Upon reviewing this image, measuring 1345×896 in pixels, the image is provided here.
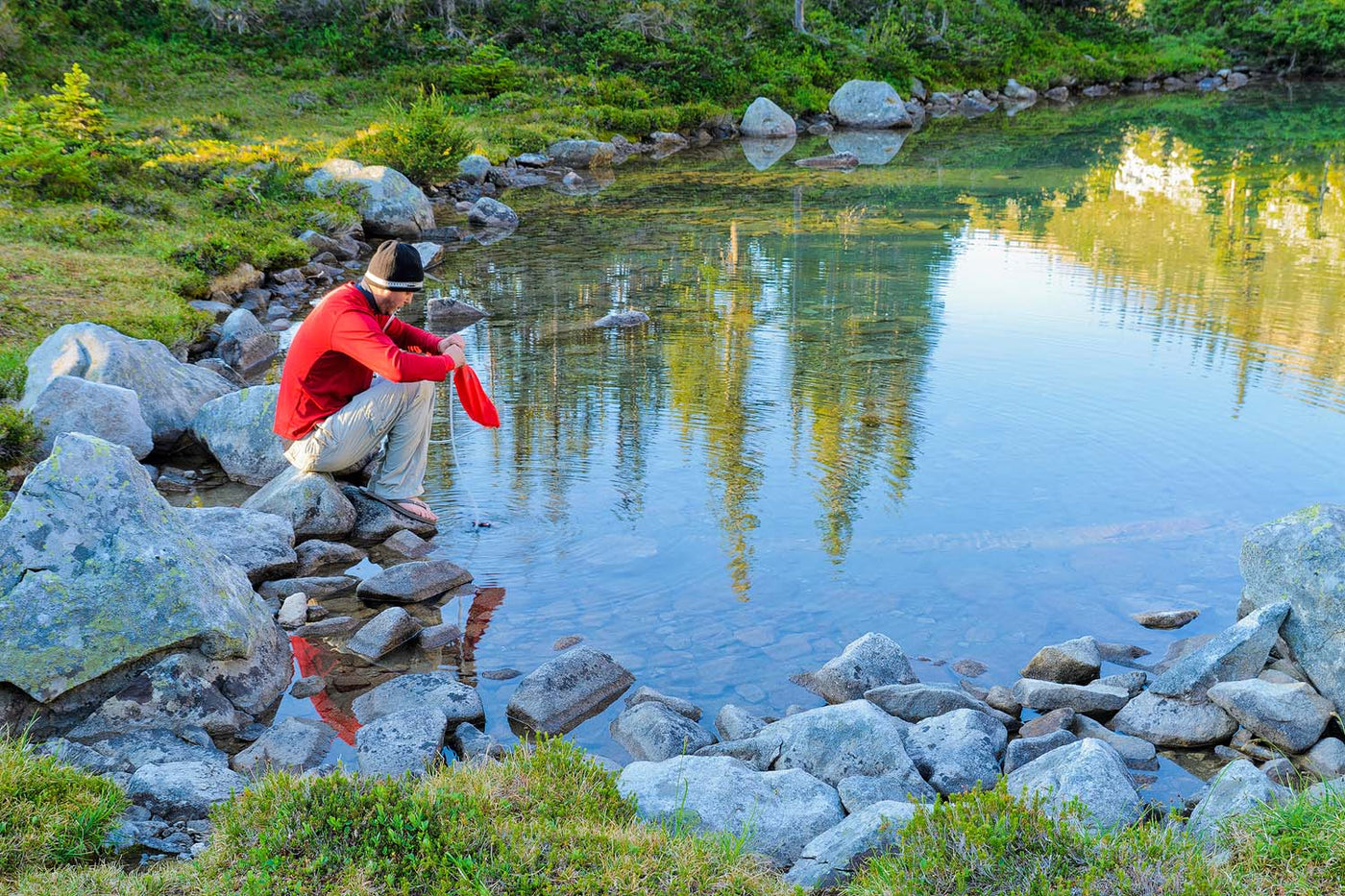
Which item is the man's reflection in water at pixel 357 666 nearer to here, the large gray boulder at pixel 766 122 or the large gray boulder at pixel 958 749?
the large gray boulder at pixel 958 749

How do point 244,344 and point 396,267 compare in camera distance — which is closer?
point 396,267

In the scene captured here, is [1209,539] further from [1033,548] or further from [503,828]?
[503,828]

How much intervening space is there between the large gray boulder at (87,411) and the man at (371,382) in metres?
1.49

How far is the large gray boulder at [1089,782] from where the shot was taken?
4777mm

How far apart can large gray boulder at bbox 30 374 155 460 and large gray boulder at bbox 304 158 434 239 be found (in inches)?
489

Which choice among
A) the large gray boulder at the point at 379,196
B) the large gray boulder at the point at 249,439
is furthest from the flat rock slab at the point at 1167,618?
the large gray boulder at the point at 379,196

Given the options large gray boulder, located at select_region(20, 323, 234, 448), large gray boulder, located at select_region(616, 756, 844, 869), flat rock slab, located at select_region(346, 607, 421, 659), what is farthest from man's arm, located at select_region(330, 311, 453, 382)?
large gray boulder, located at select_region(616, 756, 844, 869)

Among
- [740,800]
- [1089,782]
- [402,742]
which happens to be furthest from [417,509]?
[1089,782]

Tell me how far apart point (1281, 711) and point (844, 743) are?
7.74 ft

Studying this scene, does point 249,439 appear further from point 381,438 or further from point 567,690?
point 567,690

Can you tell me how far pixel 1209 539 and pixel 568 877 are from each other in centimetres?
638

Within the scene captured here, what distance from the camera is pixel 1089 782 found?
4895 millimetres

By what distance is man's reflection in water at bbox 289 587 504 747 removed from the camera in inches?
251

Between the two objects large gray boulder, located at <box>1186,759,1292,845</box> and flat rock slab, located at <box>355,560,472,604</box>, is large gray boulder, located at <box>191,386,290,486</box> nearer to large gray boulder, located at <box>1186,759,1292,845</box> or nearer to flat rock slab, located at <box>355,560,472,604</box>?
flat rock slab, located at <box>355,560,472,604</box>
